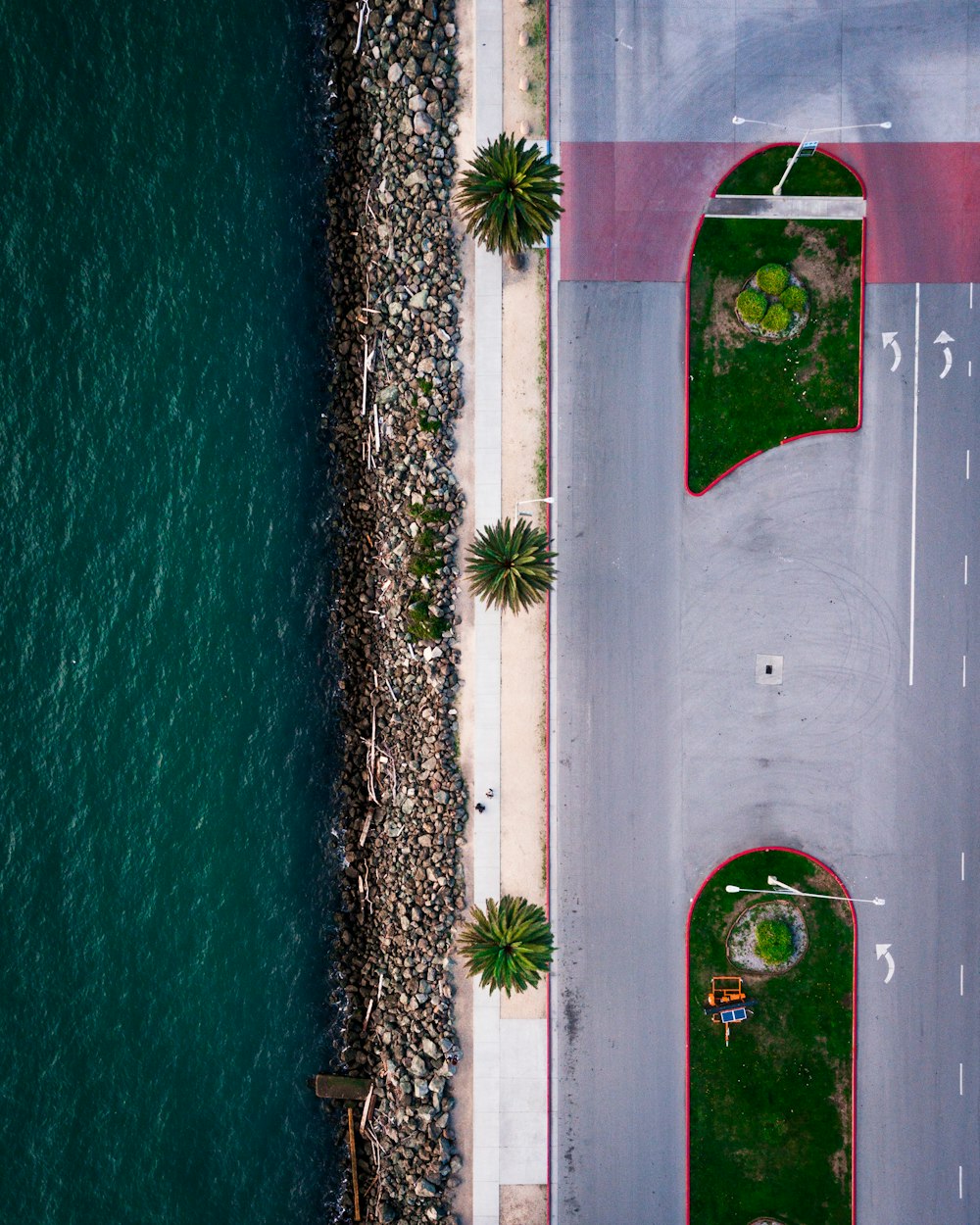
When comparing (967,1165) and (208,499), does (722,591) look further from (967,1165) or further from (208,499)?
(967,1165)

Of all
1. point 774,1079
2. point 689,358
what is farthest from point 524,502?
point 774,1079

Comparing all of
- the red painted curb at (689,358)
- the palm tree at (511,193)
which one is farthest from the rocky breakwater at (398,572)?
the red painted curb at (689,358)

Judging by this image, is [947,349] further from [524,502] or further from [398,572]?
[398,572]

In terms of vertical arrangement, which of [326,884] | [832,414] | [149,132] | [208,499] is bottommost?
[326,884]

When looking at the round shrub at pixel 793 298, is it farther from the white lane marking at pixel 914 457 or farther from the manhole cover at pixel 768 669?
the manhole cover at pixel 768 669

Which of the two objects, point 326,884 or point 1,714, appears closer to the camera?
point 1,714

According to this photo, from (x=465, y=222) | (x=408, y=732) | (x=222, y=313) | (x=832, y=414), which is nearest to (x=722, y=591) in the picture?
(x=832, y=414)
